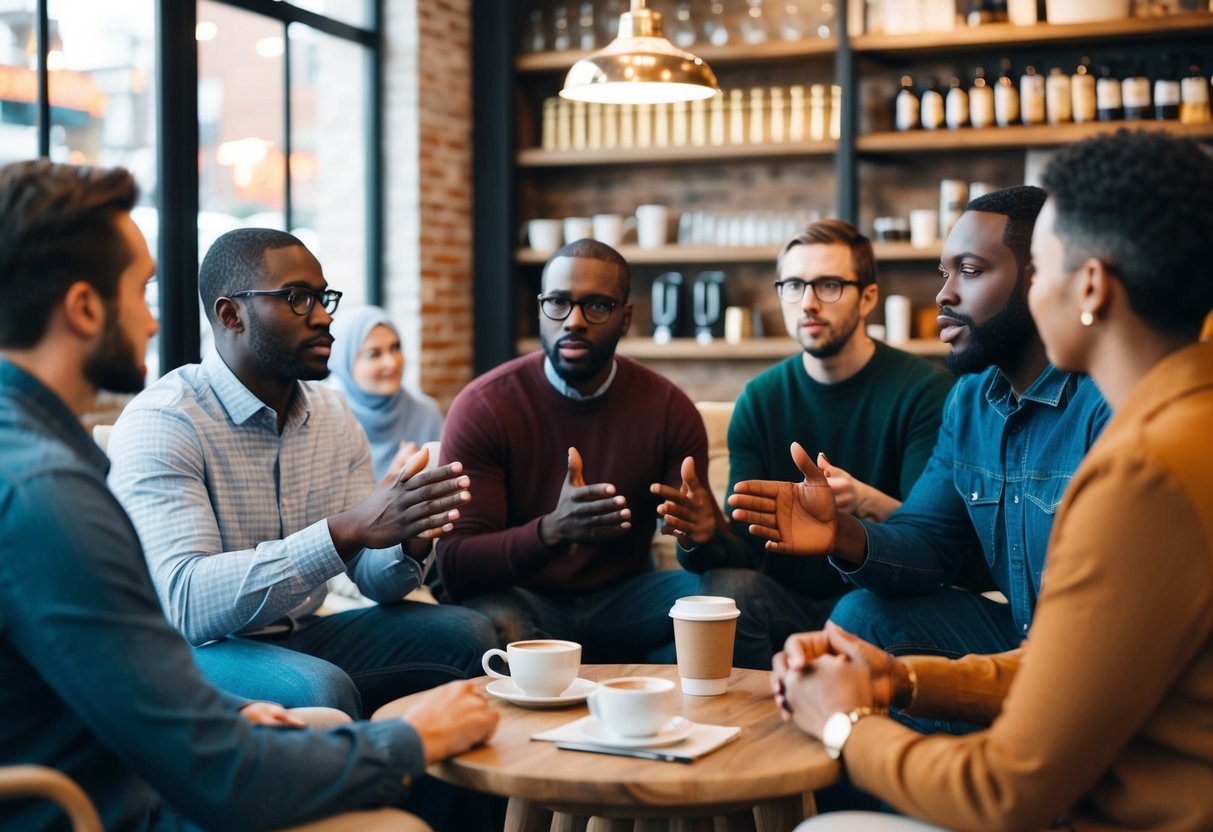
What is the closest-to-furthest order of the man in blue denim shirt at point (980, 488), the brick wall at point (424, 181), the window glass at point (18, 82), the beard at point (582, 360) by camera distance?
the man in blue denim shirt at point (980, 488)
the beard at point (582, 360)
the window glass at point (18, 82)
the brick wall at point (424, 181)

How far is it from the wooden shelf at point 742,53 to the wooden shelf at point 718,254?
2.69 ft

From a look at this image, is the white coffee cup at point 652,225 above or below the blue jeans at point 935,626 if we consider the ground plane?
above

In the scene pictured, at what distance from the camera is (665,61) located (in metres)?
3.03

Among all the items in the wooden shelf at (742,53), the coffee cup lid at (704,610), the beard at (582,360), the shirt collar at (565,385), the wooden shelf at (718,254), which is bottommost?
the coffee cup lid at (704,610)

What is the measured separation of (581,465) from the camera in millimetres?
2912

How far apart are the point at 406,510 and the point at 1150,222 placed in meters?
1.34

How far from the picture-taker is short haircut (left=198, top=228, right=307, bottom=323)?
2.61 m

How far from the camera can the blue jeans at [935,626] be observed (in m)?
2.53

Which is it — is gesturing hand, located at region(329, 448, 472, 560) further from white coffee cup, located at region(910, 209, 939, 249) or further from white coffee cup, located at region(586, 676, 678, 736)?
white coffee cup, located at region(910, 209, 939, 249)

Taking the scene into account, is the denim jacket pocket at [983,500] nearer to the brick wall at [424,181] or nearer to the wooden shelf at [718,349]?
the wooden shelf at [718,349]

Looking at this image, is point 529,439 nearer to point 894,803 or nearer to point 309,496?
point 309,496

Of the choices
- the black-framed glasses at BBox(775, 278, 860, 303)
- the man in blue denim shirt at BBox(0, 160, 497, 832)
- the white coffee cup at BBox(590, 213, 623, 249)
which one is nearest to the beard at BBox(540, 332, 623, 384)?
the black-framed glasses at BBox(775, 278, 860, 303)

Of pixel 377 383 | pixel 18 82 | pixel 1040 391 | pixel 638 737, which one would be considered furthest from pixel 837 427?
pixel 18 82

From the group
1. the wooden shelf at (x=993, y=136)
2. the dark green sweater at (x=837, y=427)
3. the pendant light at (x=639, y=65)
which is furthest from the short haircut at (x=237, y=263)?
the wooden shelf at (x=993, y=136)
